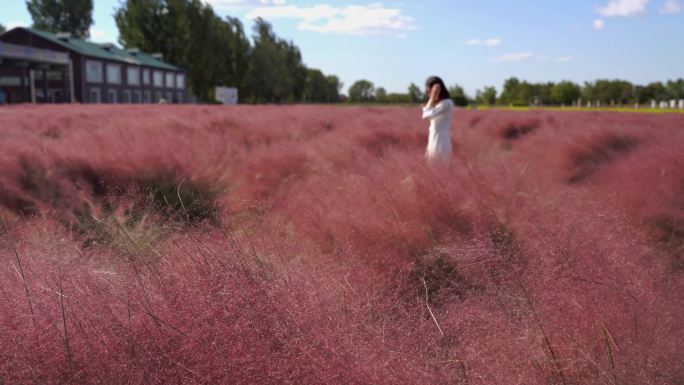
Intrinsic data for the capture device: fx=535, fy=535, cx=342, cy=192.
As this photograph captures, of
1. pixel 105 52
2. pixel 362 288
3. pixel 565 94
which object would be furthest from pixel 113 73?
pixel 565 94

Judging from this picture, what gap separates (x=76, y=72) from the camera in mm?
40250

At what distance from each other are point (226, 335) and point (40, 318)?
1.70ft

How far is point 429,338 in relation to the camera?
1.66 metres

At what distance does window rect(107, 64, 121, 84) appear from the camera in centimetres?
4372

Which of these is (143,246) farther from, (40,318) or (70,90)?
(70,90)

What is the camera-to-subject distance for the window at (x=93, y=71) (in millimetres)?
41031

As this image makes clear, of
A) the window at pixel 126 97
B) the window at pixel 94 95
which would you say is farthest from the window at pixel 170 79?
the window at pixel 94 95

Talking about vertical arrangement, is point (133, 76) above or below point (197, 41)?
below

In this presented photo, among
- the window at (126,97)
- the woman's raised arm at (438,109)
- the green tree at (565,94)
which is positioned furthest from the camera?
the green tree at (565,94)

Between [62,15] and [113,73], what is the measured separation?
59.9ft

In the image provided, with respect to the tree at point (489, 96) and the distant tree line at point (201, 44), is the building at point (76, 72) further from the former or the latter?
the tree at point (489, 96)

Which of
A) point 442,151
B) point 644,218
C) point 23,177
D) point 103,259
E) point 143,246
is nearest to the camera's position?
point 103,259

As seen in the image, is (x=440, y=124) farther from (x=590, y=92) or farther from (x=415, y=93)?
(x=415, y=93)

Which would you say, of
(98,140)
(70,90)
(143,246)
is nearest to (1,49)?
(70,90)
